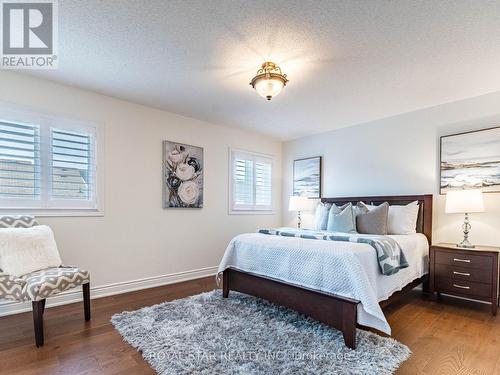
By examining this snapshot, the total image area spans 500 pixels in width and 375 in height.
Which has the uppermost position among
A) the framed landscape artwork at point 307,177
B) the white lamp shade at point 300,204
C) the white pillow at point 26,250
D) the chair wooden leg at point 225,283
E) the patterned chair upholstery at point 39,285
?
the framed landscape artwork at point 307,177

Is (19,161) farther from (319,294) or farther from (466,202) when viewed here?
(466,202)

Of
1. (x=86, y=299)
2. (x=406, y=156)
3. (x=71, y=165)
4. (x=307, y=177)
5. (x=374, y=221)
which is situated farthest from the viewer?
(x=307, y=177)

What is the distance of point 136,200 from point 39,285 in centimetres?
161

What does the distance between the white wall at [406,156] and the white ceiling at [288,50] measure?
261 millimetres

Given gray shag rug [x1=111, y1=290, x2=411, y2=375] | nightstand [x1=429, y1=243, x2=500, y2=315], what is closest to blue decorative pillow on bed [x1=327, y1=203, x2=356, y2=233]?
nightstand [x1=429, y1=243, x2=500, y2=315]

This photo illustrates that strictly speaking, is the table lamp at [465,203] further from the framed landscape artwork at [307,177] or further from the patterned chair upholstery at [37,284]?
the patterned chair upholstery at [37,284]

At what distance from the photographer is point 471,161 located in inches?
130

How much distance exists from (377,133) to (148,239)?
372 cm

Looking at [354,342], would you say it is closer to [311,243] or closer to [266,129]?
[311,243]

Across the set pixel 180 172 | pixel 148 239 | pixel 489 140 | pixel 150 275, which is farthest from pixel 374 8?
pixel 150 275

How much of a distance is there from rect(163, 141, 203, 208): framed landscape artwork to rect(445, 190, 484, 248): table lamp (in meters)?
3.25

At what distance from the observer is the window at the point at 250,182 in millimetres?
4770

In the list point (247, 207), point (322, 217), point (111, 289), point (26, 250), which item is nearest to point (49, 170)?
point (26, 250)

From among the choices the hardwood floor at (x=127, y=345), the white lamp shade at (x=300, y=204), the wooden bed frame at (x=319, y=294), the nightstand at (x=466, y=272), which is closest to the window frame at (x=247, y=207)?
the white lamp shade at (x=300, y=204)
